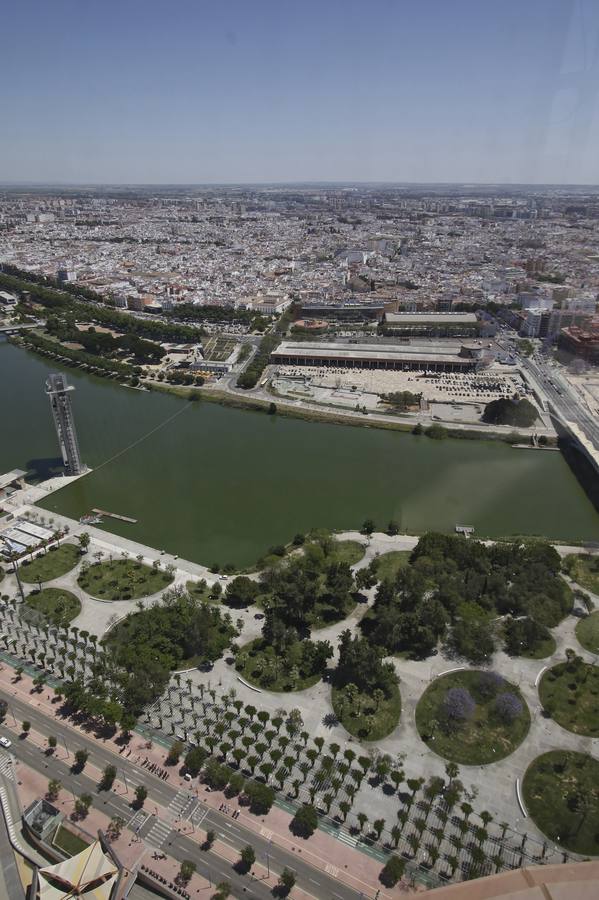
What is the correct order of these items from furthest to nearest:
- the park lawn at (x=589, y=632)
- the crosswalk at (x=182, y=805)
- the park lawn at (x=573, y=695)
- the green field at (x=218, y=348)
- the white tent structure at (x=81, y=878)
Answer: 1. the green field at (x=218, y=348)
2. the park lawn at (x=589, y=632)
3. the park lawn at (x=573, y=695)
4. the crosswalk at (x=182, y=805)
5. the white tent structure at (x=81, y=878)

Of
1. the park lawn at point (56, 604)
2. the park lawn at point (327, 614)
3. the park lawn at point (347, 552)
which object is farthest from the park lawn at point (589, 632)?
the park lawn at point (56, 604)

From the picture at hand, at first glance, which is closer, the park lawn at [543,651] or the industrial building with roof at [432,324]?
the park lawn at [543,651]

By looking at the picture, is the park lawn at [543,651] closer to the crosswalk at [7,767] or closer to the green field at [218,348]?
the crosswalk at [7,767]

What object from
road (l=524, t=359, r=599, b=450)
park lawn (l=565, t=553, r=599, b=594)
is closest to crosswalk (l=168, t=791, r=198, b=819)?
park lawn (l=565, t=553, r=599, b=594)

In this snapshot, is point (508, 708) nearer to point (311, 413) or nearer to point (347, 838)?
point (347, 838)

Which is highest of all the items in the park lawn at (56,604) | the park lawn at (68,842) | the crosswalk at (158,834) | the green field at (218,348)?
the green field at (218,348)

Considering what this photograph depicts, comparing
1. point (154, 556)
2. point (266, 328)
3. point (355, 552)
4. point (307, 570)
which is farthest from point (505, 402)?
point (266, 328)

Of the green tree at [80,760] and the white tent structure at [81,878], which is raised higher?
the white tent structure at [81,878]
